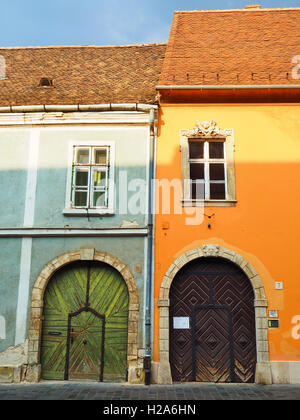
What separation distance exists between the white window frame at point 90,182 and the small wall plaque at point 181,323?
2706 mm

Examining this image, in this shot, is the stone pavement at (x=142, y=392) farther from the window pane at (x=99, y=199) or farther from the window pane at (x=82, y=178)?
the window pane at (x=82, y=178)

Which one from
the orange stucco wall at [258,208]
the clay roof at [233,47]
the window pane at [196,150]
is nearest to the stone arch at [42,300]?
the orange stucco wall at [258,208]

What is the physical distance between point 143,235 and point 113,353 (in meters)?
2.58

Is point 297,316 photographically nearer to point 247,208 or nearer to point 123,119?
point 247,208

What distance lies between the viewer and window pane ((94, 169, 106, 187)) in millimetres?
9711

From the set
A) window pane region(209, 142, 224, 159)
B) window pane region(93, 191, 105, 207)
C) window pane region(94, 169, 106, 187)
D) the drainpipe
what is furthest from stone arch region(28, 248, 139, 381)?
window pane region(209, 142, 224, 159)

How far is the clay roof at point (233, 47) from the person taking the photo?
10.5m

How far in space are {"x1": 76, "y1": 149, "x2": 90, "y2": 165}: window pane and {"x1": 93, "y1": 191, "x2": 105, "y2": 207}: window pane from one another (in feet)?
2.69

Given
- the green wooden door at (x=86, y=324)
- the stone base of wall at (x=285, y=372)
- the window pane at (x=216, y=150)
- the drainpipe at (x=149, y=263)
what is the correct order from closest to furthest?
the stone base of wall at (x=285, y=372) → the drainpipe at (x=149, y=263) → the green wooden door at (x=86, y=324) → the window pane at (x=216, y=150)

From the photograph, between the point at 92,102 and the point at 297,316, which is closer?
the point at 297,316

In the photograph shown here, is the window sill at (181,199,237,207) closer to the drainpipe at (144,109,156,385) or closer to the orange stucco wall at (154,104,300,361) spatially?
the orange stucco wall at (154,104,300,361)

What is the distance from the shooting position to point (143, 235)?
9.25 meters

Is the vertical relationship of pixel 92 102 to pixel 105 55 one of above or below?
below
